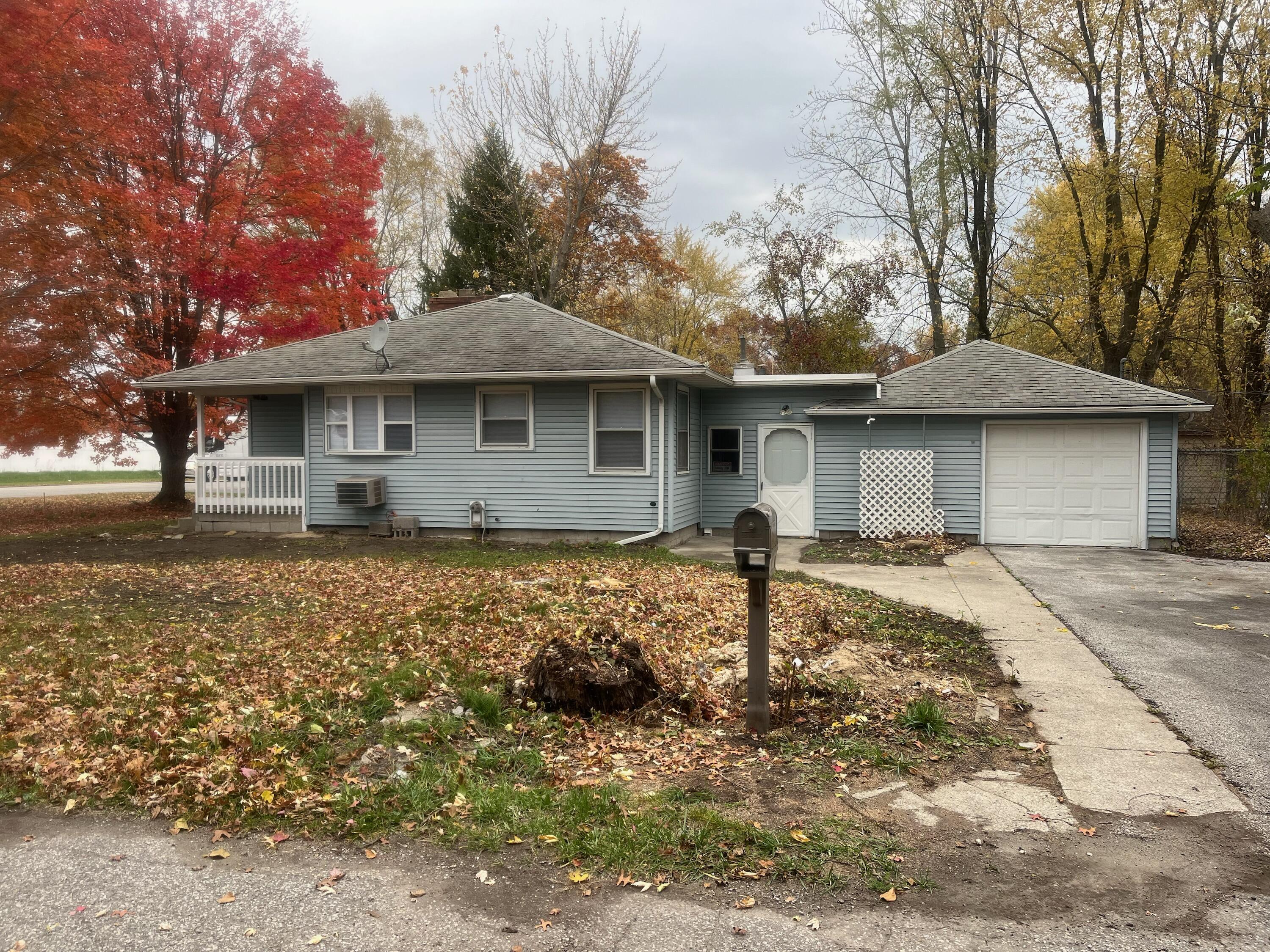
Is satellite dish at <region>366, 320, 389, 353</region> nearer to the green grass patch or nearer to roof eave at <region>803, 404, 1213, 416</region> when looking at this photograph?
roof eave at <region>803, 404, 1213, 416</region>

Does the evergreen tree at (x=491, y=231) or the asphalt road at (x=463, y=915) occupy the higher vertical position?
the evergreen tree at (x=491, y=231)

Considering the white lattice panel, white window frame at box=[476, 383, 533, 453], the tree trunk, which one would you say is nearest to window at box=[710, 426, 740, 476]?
the white lattice panel

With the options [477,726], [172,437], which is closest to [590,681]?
[477,726]

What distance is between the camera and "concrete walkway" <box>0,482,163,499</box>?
2434 cm

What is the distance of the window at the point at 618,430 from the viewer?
13.6m

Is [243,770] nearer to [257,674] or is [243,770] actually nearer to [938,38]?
[257,674]

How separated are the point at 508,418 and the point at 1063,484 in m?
9.42

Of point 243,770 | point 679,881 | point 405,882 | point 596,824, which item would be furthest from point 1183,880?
point 243,770

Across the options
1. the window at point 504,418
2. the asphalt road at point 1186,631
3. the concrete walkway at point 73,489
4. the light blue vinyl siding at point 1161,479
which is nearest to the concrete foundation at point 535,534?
the window at point 504,418

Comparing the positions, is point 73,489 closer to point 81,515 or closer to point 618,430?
point 81,515

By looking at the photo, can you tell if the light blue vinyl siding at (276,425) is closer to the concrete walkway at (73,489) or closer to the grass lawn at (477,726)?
the grass lawn at (477,726)

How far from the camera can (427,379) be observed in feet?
44.9

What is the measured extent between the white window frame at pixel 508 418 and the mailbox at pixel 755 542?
32.1ft

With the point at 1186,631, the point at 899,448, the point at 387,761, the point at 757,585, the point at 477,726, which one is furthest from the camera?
the point at 899,448
